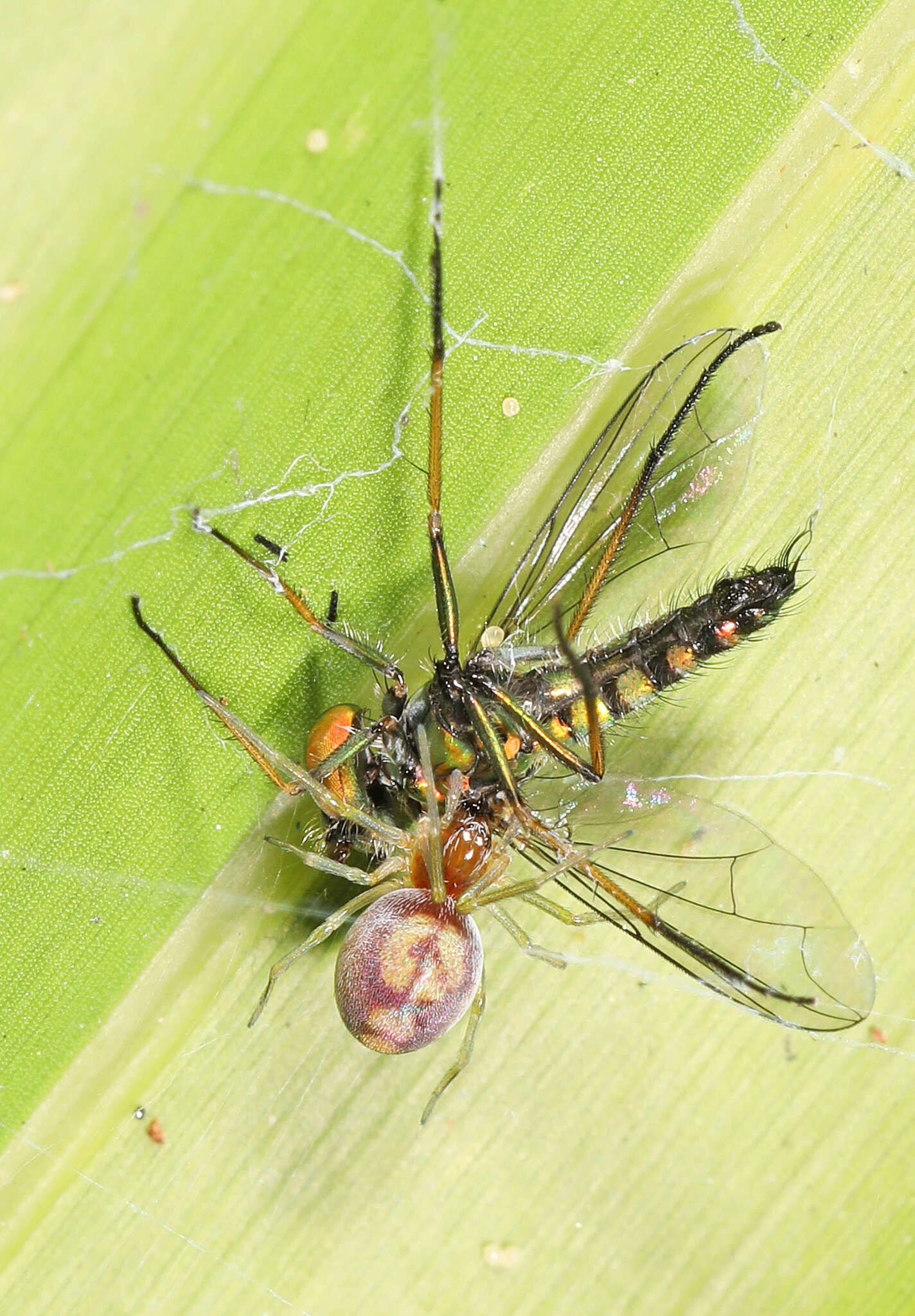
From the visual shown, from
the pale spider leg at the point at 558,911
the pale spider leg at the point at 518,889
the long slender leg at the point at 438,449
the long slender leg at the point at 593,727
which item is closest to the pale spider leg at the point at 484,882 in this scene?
the pale spider leg at the point at 518,889

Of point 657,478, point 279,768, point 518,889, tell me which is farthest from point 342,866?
point 657,478

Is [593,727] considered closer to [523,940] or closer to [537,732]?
[537,732]

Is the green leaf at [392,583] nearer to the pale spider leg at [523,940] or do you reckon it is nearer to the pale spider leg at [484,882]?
the pale spider leg at [523,940]

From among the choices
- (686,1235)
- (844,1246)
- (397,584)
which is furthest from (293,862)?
(844,1246)

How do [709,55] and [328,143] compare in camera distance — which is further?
[709,55]

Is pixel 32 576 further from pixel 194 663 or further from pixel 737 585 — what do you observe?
pixel 737 585
